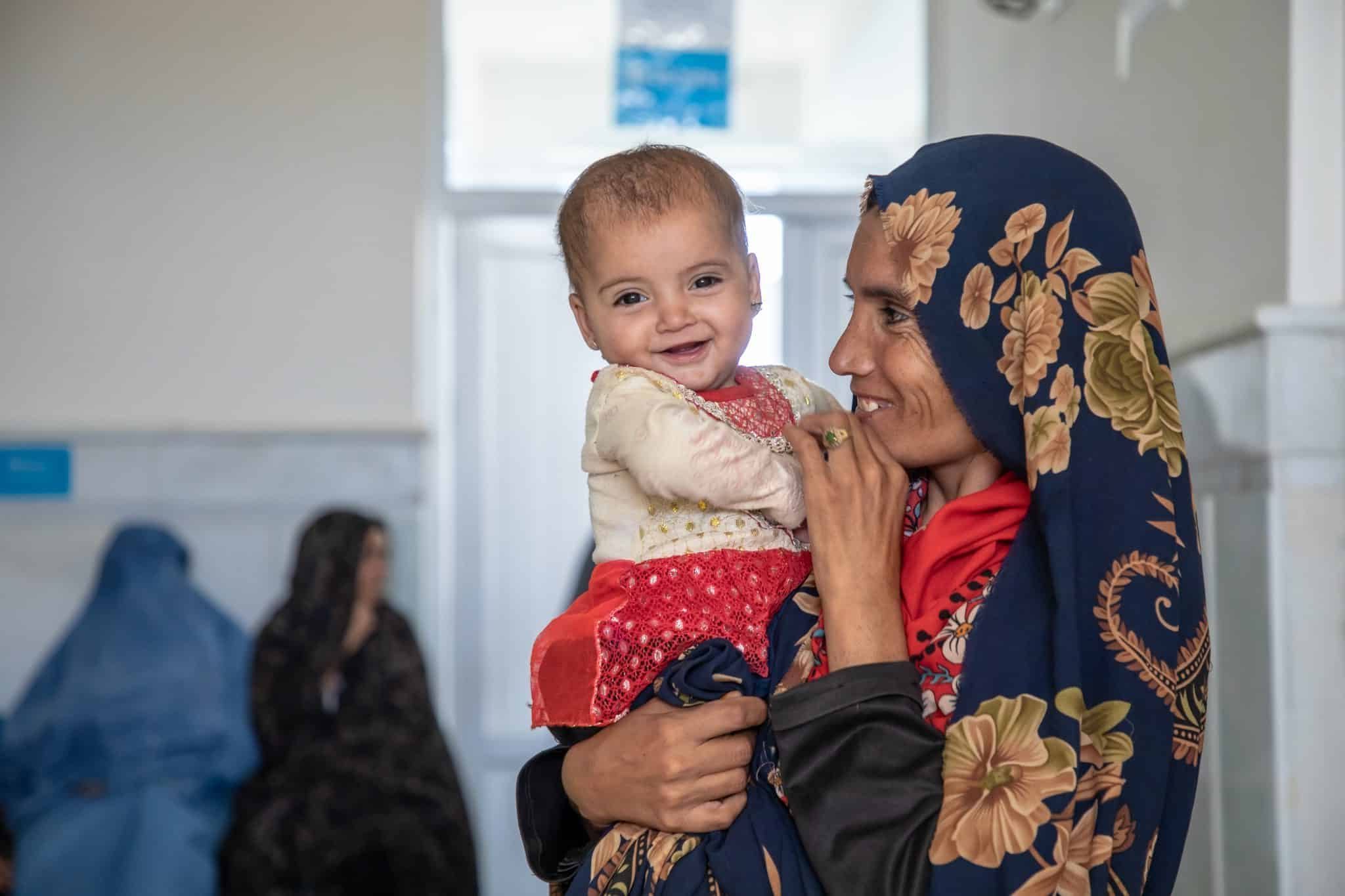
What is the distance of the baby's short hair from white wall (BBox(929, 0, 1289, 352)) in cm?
101

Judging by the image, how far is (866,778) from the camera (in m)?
1.25

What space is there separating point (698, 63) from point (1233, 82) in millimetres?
2769

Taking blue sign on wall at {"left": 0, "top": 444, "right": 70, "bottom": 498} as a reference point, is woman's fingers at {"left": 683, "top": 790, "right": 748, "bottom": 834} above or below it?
below

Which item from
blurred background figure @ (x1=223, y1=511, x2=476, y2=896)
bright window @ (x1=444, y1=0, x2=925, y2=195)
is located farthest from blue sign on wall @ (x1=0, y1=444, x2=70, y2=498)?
bright window @ (x1=444, y1=0, x2=925, y2=195)

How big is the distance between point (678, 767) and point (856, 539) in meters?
0.30

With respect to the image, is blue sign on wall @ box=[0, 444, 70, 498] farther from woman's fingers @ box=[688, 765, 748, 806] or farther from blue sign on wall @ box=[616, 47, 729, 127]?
woman's fingers @ box=[688, 765, 748, 806]

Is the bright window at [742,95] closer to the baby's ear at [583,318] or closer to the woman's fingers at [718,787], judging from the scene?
the baby's ear at [583,318]

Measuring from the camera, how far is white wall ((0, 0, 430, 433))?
4523 millimetres

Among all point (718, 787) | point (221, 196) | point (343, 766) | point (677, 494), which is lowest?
point (343, 766)

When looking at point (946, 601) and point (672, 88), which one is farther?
point (672, 88)

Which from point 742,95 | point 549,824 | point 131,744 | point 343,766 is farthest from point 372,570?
point 549,824

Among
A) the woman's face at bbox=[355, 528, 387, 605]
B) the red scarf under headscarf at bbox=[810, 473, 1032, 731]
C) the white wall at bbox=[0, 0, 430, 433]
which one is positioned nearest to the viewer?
the red scarf under headscarf at bbox=[810, 473, 1032, 731]

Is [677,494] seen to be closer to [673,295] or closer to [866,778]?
[673,295]

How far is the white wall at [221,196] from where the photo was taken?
4523 millimetres
